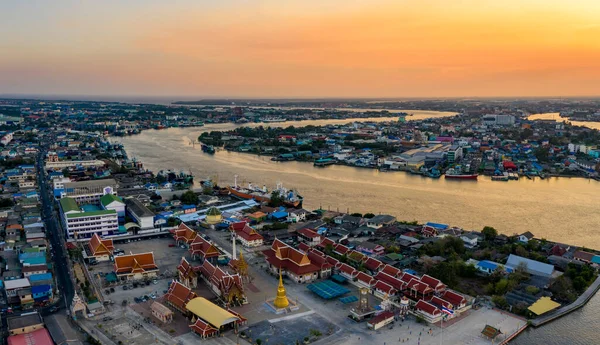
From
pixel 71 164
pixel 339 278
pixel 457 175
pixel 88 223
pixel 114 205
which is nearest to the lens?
pixel 339 278

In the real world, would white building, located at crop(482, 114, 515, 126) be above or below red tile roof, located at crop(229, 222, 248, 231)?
above

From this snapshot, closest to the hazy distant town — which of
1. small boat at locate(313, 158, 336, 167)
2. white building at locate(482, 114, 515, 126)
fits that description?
small boat at locate(313, 158, 336, 167)

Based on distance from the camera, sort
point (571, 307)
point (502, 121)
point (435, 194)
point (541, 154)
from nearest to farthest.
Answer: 1. point (571, 307)
2. point (435, 194)
3. point (541, 154)
4. point (502, 121)

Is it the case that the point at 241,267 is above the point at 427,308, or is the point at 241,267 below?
above

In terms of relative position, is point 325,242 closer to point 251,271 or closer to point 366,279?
point 251,271

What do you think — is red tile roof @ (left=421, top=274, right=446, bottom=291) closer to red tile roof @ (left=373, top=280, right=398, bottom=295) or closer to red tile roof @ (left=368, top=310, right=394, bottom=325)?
red tile roof @ (left=373, top=280, right=398, bottom=295)

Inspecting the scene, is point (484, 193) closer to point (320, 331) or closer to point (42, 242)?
point (320, 331)

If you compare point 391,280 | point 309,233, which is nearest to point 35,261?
point 309,233
